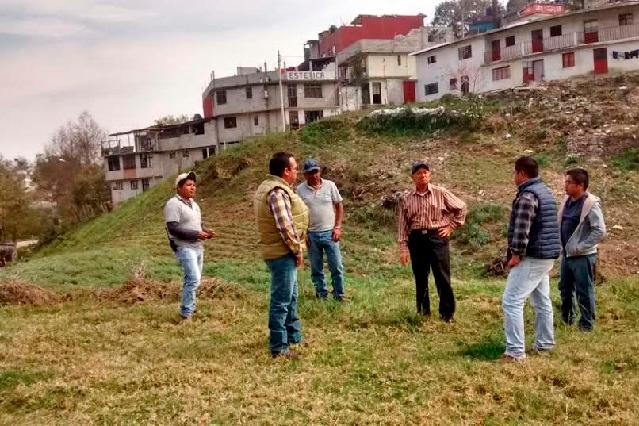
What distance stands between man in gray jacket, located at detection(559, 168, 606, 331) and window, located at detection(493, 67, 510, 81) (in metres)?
35.2

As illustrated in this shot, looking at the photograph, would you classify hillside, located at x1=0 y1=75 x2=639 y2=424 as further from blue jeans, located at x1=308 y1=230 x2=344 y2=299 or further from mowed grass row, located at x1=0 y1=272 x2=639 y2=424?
blue jeans, located at x1=308 y1=230 x2=344 y2=299

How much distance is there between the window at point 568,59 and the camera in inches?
1446

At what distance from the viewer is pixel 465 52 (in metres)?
42.0

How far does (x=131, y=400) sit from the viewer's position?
15.8 feet

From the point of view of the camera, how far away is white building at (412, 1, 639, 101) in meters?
35.5

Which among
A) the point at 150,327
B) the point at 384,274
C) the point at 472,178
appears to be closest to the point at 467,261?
the point at 384,274

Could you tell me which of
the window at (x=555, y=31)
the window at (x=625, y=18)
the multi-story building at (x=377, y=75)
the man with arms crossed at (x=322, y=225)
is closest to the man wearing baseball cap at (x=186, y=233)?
the man with arms crossed at (x=322, y=225)

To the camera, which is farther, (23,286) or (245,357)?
(23,286)

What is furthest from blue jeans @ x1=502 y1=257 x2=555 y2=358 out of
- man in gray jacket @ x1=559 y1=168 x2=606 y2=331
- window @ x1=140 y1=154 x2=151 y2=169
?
window @ x1=140 y1=154 x2=151 y2=169

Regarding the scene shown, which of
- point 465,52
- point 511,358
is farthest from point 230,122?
point 511,358

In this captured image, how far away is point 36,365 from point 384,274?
26.8ft

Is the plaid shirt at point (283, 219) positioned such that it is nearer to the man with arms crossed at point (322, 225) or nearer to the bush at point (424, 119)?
the man with arms crossed at point (322, 225)

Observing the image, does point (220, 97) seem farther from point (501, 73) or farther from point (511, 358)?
point (511, 358)

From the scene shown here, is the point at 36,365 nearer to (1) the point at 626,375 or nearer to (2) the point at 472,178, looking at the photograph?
(1) the point at 626,375
